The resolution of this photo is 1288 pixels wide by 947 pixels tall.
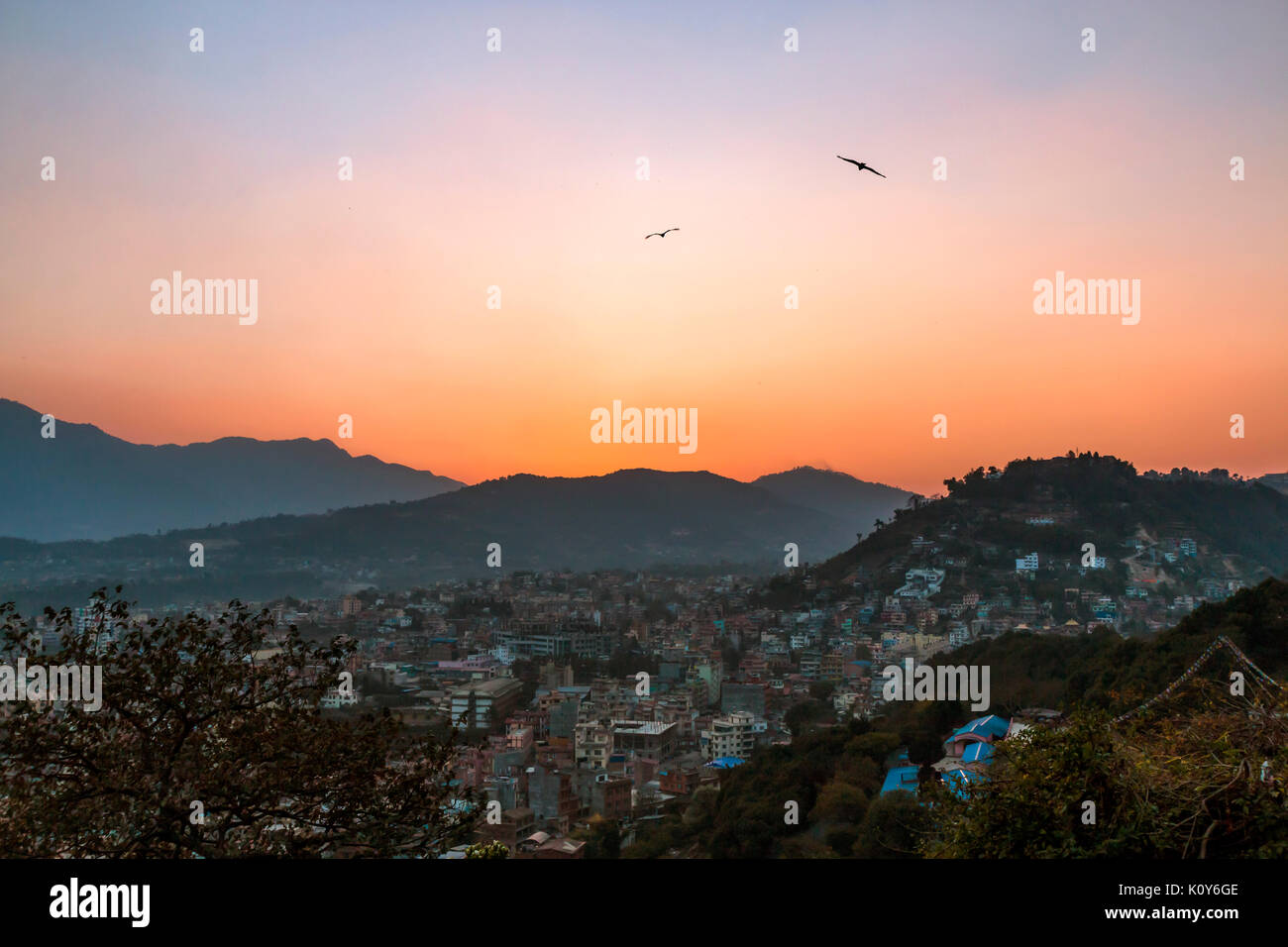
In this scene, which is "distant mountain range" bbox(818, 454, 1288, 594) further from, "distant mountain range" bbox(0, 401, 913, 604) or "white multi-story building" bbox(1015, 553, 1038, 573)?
"distant mountain range" bbox(0, 401, 913, 604)

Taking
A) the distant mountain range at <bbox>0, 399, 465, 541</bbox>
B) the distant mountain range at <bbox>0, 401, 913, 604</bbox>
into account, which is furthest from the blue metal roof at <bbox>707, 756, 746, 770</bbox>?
the distant mountain range at <bbox>0, 399, 465, 541</bbox>

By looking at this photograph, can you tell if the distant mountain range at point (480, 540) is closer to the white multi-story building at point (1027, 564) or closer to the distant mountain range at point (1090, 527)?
the distant mountain range at point (1090, 527)

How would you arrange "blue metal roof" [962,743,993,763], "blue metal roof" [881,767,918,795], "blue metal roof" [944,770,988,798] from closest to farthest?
"blue metal roof" [944,770,988,798] < "blue metal roof" [881,767,918,795] < "blue metal roof" [962,743,993,763]

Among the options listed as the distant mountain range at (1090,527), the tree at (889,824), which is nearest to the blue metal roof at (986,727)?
the tree at (889,824)

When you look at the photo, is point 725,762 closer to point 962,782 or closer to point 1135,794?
point 962,782

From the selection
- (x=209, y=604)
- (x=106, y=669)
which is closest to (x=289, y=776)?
(x=106, y=669)
